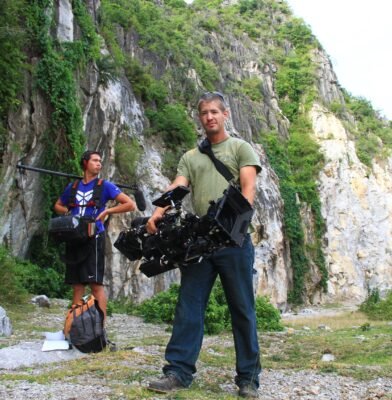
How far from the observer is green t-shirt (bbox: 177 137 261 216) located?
151 inches

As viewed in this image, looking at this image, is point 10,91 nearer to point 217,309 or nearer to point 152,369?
point 217,309

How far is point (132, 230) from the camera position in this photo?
406 centimetres

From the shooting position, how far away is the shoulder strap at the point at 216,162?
3.81 metres

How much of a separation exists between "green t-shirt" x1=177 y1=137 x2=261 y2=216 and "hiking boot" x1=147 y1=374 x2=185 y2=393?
1159 millimetres

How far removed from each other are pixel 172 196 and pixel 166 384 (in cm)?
124

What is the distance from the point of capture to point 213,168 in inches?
153

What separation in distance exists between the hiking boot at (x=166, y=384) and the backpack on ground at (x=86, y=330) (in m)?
1.57

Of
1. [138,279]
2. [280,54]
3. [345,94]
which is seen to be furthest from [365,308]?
[345,94]

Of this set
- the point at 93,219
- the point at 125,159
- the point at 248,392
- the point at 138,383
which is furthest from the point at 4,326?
the point at 125,159

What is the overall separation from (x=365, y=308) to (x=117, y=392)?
17.2 metres

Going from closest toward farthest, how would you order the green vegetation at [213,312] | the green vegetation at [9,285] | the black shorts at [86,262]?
the black shorts at [86,262], the green vegetation at [213,312], the green vegetation at [9,285]

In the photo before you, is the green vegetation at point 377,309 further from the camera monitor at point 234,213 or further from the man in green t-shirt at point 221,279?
the camera monitor at point 234,213

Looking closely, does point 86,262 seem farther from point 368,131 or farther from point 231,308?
point 368,131

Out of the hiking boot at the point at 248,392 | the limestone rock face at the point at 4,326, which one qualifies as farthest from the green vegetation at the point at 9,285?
the hiking boot at the point at 248,392
